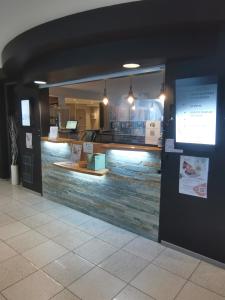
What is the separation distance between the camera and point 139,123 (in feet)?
19.8

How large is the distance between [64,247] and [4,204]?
2.00m

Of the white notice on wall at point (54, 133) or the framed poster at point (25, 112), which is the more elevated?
the framed poster at point (25, 112)

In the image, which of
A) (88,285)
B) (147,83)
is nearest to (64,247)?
(88,285)

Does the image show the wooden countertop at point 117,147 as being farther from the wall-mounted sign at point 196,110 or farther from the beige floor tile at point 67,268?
the beige floor tile at point 67,268

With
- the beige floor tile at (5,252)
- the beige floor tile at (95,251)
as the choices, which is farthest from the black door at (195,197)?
the beige floor tile at (5,252)

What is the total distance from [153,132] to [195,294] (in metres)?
1.91

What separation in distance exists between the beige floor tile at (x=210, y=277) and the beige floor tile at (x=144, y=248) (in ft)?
1.62

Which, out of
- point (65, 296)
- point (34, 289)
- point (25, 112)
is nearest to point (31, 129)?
point (25, 112)

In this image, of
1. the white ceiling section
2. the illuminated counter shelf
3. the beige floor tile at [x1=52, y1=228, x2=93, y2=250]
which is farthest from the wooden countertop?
the white ceiling section

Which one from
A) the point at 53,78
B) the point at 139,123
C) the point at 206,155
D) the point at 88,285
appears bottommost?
the point at 88,285

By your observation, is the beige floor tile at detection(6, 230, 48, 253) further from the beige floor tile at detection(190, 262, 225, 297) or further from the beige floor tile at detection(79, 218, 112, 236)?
the beige floor tile at detection(190, 262, 225, 297)

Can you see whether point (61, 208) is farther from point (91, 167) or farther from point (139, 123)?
point (139, 123)

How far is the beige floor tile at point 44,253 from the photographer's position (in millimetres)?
2521

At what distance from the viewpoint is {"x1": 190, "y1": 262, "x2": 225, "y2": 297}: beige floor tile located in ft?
7.04
